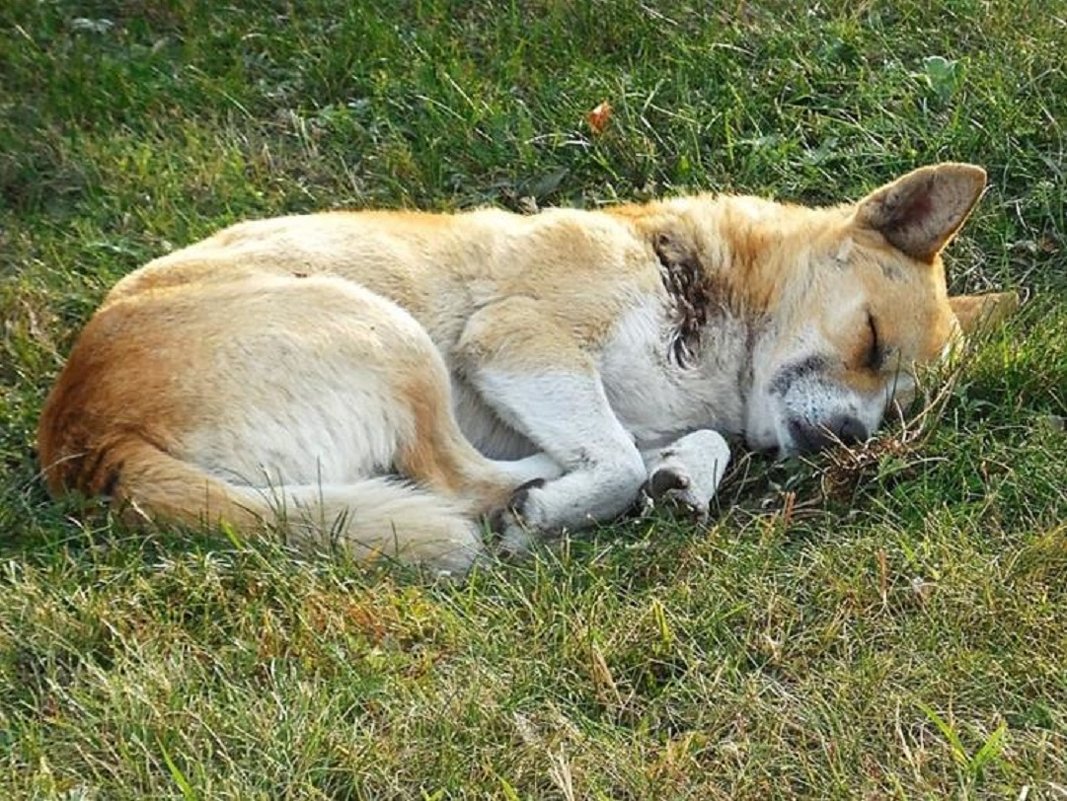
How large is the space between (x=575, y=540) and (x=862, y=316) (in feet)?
4.14

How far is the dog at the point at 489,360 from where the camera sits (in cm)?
429

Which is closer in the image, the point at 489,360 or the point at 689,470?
the point at 689,470

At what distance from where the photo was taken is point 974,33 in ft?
21.3

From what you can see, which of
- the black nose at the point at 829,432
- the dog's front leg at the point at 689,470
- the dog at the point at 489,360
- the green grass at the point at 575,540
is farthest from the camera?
the black nose at the point at 829,432

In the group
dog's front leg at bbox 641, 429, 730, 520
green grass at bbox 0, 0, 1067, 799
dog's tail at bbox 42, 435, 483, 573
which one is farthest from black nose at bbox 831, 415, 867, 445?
dog's tail at bbox 42, 435, 483, 573

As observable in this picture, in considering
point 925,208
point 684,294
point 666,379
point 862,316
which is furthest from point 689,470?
point 925,208

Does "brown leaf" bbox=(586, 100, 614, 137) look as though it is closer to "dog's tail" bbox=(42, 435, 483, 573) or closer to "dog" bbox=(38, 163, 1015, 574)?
"dog" bbox=(38, 163, 1015, 574)

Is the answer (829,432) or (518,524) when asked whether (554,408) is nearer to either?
(518,524)

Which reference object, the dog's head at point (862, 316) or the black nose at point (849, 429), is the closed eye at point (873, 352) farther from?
the black nose at point (849, 429)

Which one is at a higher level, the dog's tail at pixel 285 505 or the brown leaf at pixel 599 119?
the brown leaf at pixel 599 119

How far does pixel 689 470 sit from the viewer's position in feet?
15.5

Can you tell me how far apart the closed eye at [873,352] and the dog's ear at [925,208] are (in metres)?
0.30

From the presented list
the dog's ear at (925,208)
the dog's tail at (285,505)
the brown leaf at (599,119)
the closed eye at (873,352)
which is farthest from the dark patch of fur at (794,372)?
the brown leaf at (599,119)

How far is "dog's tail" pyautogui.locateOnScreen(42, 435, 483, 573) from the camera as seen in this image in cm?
411
